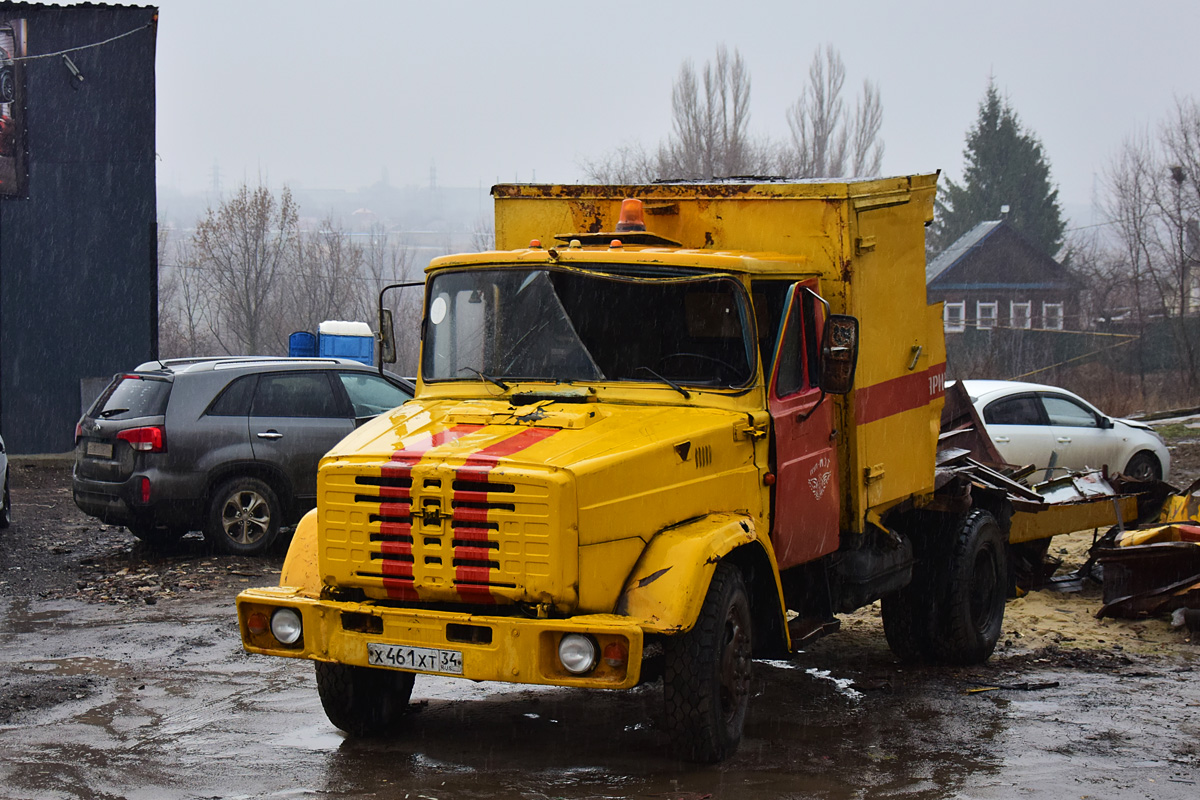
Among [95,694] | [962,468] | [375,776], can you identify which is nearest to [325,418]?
[95,694]

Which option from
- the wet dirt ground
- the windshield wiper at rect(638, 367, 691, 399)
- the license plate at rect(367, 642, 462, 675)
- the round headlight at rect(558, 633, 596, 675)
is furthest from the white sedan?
the license plate at rect(367, 642, 462, 675)

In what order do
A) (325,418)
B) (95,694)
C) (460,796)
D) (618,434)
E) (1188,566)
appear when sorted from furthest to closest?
(325,418) → (1188,566) → (95,694) → (618,434) → (460,796)

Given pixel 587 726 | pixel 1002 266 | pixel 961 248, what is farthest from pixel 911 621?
pixel 961 248

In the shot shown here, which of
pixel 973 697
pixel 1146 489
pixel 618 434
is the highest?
pixel 618 434

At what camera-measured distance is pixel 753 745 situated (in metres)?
5.98

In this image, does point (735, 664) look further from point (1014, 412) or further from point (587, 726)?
point (1014, 412)

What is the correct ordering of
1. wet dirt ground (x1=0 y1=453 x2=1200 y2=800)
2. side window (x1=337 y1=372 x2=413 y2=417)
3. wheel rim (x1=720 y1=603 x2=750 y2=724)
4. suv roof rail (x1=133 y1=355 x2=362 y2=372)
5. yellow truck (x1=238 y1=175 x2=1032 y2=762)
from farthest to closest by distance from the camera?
side window (x1=337 y1=372 x2=413 y2=417)
suv roof rail (x1=133 y1=355 x2=362 y2=372)
wheel rim (x1=720 y1=603 x2=750 y2=724)
wet dirt ground (x1=0 y1=453 x2=1200 y2=800)
yellow truck (x1=238 y1=175 x2=1032 y2=762)

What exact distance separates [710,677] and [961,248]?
56346mm

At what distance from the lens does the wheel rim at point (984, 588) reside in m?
8.19

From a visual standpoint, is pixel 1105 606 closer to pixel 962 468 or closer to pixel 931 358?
pixel 962 468

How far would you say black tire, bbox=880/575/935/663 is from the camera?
7938 millimetres

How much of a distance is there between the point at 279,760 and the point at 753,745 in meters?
2.15

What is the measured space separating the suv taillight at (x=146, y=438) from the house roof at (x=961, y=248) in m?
48.1

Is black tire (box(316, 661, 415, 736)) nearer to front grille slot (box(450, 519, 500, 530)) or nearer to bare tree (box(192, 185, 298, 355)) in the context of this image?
front grille slot (box(450, 519, 500, 530))
